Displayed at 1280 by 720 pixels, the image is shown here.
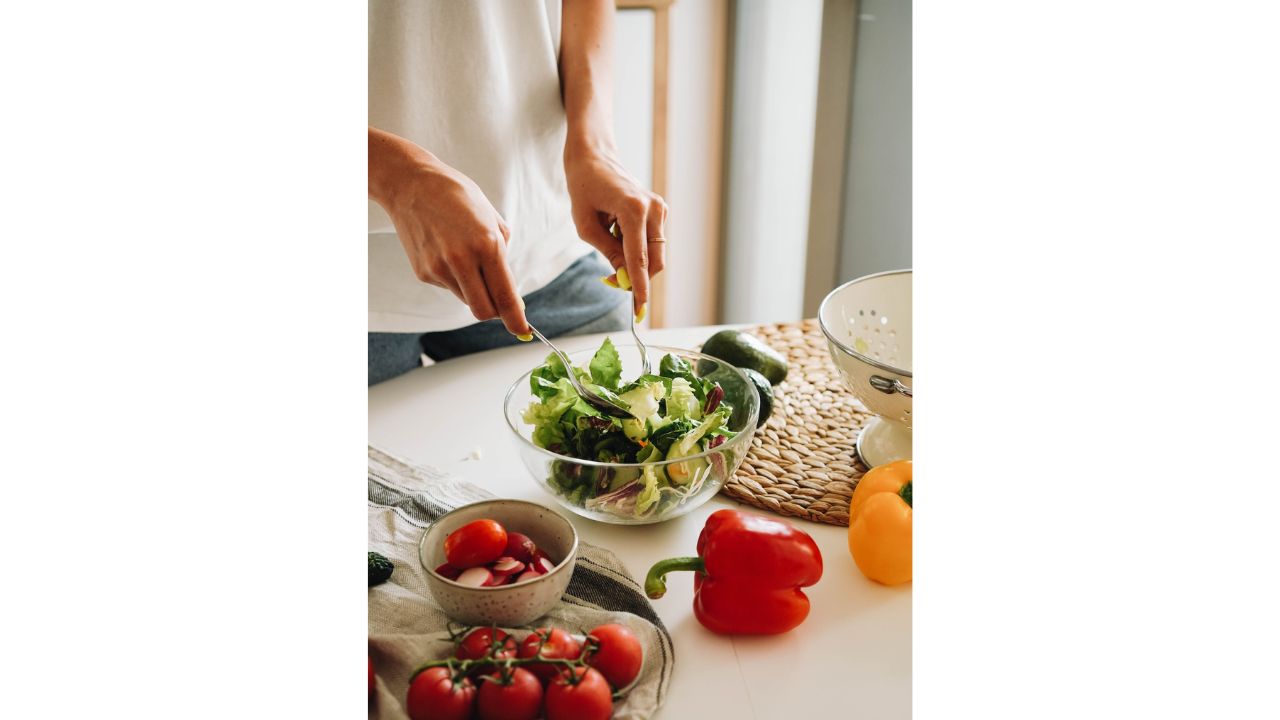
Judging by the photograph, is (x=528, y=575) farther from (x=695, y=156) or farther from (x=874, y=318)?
(x=695, y=156)

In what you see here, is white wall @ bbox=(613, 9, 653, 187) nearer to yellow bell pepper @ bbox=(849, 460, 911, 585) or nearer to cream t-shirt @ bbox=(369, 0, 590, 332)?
cream t-shirt @ bbox=(369, 0, 590, 332)

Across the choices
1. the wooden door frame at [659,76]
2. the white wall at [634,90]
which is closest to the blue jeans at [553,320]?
the wooden door frame at [659,76]

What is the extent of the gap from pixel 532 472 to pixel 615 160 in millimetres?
349

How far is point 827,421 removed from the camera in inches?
42.9

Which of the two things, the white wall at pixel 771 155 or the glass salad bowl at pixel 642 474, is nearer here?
the glass salad bowl at pixel 642 474

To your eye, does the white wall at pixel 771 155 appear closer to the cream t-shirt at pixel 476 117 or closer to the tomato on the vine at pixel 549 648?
the cream t-shirt at pixel 476 117

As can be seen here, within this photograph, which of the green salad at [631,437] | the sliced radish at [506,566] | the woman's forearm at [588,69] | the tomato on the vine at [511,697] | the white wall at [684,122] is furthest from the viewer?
the white wall at [684,122]

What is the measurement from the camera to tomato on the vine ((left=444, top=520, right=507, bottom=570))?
0.74 meters

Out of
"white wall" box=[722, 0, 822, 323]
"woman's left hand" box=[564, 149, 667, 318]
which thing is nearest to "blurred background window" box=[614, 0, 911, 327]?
"white wall" box=[722, 0, 822, 323]

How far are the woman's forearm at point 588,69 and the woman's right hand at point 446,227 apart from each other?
263 millimetres

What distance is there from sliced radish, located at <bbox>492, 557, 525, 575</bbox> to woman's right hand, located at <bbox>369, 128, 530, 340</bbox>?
17 cm

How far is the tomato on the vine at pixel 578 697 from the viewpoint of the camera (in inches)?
24.8

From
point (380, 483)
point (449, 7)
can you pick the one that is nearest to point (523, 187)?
point (449, 7)

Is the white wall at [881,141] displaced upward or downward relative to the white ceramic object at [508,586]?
upward
